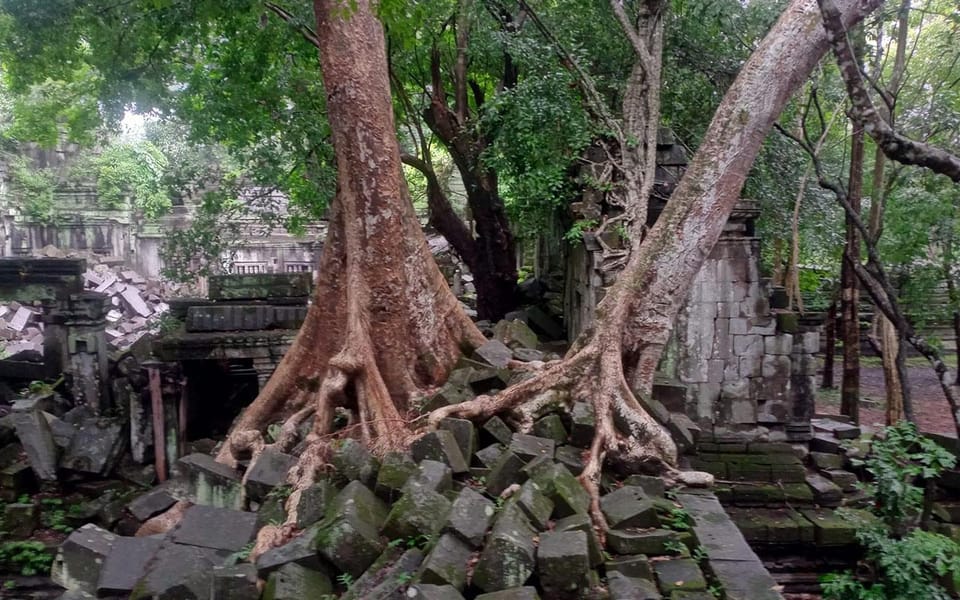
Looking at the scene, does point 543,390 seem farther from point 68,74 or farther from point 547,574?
point 68,74

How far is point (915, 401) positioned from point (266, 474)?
45.9 feet

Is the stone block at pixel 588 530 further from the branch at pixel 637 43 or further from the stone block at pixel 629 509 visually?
the branch at pixel 637 43

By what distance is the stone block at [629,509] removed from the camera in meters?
4.03

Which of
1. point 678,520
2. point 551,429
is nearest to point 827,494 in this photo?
point 551,429

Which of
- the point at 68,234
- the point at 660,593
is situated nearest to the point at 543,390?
the point at 660,593

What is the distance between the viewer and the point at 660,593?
3.55 meters

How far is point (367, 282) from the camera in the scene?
550cm

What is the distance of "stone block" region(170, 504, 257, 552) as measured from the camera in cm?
417

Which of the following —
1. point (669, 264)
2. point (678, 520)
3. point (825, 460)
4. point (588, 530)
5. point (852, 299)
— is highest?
point (669, 264)

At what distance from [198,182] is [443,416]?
25.9 feet

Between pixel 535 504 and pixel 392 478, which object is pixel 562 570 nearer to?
pixel 535 504

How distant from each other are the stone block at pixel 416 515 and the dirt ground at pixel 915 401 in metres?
10.4

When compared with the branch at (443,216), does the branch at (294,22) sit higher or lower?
higher

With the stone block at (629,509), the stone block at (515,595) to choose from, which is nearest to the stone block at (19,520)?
the stone block at (515,595)
